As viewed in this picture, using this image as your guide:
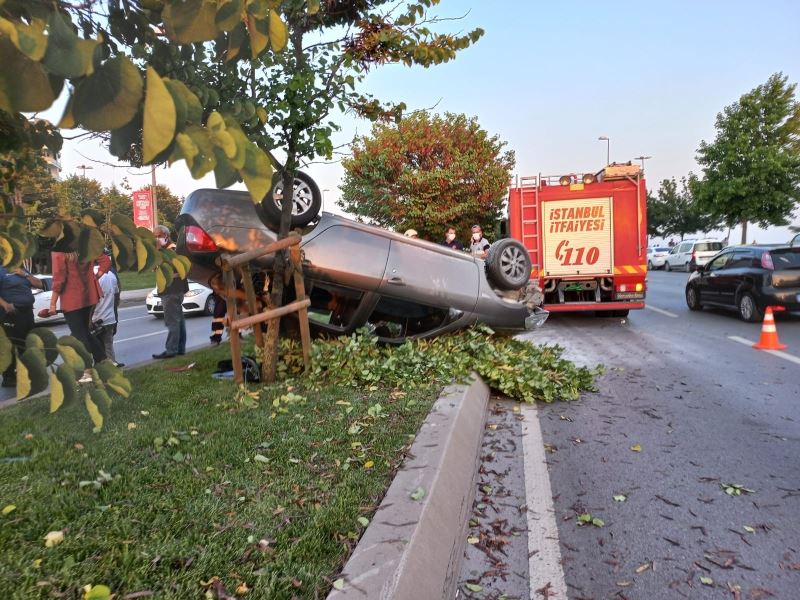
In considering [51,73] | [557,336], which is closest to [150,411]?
[51,73]

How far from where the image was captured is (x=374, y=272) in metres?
6.25

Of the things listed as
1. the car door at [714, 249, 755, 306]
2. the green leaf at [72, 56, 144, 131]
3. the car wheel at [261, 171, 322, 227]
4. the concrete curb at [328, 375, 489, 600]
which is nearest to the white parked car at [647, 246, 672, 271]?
the car door at [714, 249, 755, 306]

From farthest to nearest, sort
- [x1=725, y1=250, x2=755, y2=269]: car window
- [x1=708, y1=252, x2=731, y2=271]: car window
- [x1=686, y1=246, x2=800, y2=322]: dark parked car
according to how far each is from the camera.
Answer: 1. [x1=708, y1=252, x2=731, y2=271]: car window
2. [x1=725, y1=250, x2=755, y2=269]: car window
3. [x1=686, y1=246, x2=800, y2=322]: dark parked car

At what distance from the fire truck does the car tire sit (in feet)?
6.47

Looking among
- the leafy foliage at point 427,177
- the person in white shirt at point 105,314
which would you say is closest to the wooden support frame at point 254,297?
the person in white shirt at point 105,314

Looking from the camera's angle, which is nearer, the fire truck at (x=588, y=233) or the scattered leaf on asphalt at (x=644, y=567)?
the scattered leaf on asphalt at (x=644, y=567)

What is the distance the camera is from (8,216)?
151 centimetres

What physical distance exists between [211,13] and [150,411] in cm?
444

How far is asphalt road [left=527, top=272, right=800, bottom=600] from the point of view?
282 cm

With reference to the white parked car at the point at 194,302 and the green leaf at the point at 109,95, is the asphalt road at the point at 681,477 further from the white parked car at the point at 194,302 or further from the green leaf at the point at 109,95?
the white parked car at the point at 194,302

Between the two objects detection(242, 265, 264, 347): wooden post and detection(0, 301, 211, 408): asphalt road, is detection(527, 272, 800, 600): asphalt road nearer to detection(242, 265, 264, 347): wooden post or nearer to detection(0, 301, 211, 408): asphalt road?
detection(242, 265, 264, 347): wooden post

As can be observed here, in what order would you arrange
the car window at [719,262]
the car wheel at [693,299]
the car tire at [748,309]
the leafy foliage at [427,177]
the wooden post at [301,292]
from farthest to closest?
1. the leafy foliage at [427,177]
2. the car wheel at [693,299]
3. the car window at [719,262]
4. the car tire at [748,309]
5. the wooden post at [301,292]

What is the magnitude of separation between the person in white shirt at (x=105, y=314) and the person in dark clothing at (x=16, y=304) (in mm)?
932

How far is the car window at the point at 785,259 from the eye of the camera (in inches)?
445
